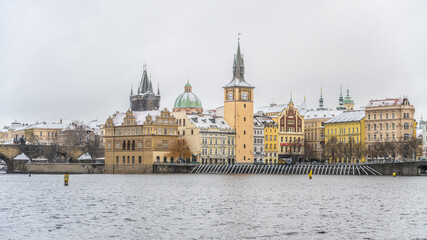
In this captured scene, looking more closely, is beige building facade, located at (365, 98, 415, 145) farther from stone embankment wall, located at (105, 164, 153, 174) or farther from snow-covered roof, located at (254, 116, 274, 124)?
A: stone embankment wall, located at (105, 164, 153, 174)

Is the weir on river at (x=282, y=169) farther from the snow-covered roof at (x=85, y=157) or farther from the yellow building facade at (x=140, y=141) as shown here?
the snow-covered roof at (x=85, y=157)

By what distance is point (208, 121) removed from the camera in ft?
563

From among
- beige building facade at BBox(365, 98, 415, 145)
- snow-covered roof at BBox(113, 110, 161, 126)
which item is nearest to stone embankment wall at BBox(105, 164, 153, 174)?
snow-covered roof at BBox(113, 110, 161, 126)

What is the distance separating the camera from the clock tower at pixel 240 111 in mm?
173863

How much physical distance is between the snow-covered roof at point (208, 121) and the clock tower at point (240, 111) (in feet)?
6.38

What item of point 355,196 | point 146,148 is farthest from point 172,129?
point 355,196

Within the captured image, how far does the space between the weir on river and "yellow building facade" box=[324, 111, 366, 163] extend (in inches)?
600

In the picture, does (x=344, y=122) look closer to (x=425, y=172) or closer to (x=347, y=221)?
(x=425, y=172)

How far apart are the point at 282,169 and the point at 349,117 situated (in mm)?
35633

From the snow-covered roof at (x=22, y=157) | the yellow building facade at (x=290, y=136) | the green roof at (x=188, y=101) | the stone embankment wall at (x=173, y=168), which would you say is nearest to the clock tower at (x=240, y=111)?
the yellow building facade at (x=290, y=136)

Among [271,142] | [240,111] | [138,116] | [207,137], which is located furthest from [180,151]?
[271,142]

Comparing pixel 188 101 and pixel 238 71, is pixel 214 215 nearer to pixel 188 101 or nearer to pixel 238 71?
pixel 238 71

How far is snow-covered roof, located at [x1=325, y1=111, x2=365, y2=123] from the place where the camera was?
595 feet

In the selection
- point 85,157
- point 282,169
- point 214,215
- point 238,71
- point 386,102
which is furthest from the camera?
point 238,71
